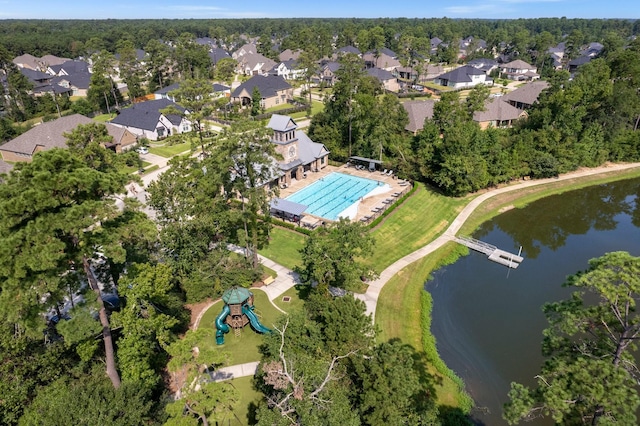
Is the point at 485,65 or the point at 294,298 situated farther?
the point at 485,65

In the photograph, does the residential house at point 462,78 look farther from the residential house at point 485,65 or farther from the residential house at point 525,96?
the residential house at point 525,96

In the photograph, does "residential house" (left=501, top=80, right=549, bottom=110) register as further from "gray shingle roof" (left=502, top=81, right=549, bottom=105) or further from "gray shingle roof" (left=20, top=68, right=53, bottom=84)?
"gray shingle roof" (left=20, top=68, right=53, bottom=84)

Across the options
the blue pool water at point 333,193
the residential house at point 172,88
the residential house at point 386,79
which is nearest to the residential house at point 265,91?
the residential house at point 172,88

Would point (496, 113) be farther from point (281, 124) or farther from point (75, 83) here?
point (75, 83)

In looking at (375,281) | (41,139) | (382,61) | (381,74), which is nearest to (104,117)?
(41,139)

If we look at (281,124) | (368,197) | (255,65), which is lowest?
(368,197)

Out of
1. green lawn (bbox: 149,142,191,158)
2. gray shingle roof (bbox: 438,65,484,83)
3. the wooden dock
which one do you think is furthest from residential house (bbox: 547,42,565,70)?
green lawn (bbox: 149,142,191,158)
